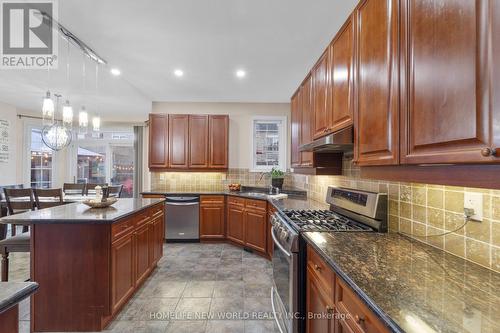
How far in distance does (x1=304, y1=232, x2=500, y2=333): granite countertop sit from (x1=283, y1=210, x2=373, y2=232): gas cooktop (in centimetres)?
27

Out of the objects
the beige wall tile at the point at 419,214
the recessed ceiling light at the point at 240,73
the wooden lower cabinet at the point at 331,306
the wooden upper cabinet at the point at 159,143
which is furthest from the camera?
the wooden upper cabinet at the point at 159,143

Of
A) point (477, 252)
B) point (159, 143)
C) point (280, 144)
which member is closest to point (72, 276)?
point (477, 252)

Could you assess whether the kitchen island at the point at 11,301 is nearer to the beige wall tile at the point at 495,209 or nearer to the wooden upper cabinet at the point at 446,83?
the wooden upper cabinet at the point at 446,83

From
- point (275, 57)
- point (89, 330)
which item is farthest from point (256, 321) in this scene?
point (275, 57)

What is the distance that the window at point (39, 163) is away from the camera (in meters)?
5.45

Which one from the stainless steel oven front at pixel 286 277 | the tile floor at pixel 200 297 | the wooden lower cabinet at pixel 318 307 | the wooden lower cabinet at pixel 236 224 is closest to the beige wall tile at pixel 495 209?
the wooden lower cabinet at pixel 318 307

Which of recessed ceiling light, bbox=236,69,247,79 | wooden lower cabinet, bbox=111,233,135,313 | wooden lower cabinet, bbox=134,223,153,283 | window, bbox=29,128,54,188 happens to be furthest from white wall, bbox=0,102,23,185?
recessed ceiling light, bbox=236,69,247,79

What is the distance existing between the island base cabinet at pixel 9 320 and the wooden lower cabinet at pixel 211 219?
11.0ft

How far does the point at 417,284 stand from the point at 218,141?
152 inches

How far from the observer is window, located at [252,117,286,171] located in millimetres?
4758

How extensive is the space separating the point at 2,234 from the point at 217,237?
2.94 m

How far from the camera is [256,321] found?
209 cm

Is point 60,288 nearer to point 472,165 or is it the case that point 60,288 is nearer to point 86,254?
point 86,254

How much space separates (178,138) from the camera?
4.38 meters
